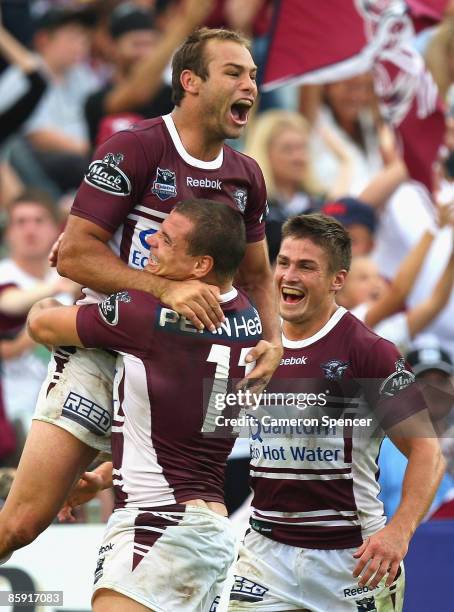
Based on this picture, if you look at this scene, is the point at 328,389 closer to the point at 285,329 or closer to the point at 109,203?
the point at 285,329

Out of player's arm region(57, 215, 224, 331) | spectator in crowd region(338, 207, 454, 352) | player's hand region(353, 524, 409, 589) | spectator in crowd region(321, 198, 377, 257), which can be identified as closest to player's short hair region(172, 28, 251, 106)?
player's arm region(57, 215, 224, 331)

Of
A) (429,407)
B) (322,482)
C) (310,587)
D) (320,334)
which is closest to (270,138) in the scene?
(320,334)

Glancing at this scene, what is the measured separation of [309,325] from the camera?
6.23 meters

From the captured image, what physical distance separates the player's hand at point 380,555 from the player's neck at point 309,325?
3.53ft

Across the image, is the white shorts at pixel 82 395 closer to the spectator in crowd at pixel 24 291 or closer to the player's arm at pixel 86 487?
the player's arm at pixel 86 487

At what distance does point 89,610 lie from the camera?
285 inches

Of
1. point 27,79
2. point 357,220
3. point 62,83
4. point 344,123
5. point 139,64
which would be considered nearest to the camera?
point 357,220

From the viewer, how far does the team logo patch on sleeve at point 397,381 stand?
19.1 ft

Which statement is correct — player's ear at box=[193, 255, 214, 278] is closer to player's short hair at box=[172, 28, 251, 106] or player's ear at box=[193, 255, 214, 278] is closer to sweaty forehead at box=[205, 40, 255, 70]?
player's short hair at box=[172, 28, 251, 106]

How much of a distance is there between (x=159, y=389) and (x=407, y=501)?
3.80 ft

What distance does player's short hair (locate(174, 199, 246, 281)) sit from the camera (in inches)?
211

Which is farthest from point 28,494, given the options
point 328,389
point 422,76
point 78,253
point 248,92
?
point 422,76

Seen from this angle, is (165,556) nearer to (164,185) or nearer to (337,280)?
(164,185)

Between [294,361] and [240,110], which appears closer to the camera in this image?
[240,110]
